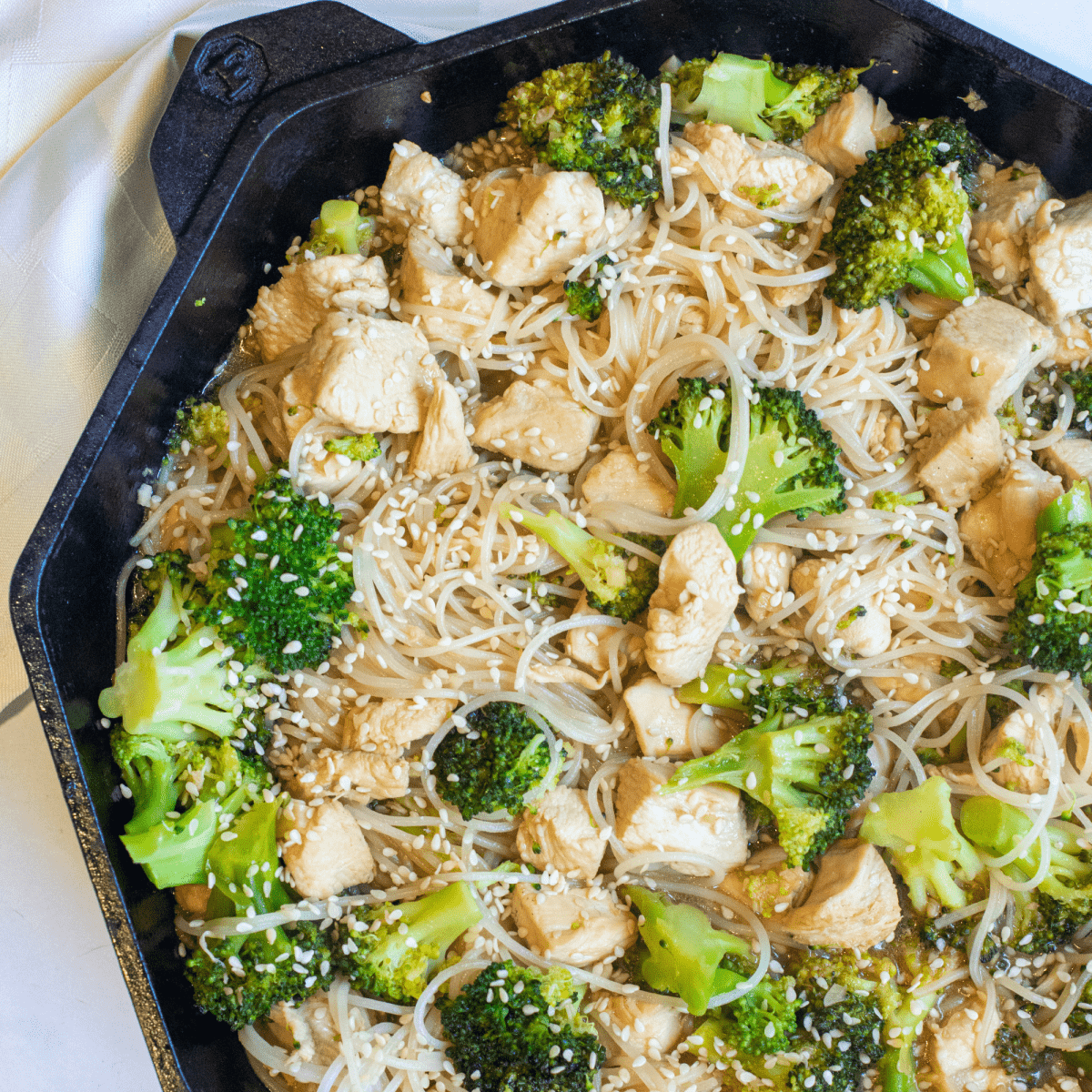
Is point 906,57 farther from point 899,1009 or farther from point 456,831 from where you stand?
point 899,1009

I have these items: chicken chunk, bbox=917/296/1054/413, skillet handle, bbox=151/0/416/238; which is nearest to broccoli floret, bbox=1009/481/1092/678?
chicken chunk, bbox=917/296/1054/413

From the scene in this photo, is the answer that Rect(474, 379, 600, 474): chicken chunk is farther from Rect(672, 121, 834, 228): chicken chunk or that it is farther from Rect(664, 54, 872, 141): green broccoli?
Rect(664, 54, 872, 141): green broccoli

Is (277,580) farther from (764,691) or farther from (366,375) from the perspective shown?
(764,691)

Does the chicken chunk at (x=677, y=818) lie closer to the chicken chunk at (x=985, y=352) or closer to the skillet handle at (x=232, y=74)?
the chicken chunk at (x=985, y=352)

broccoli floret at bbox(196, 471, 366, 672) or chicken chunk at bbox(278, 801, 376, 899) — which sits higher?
broccoli floret at bbox(196, 471, 366, 672)

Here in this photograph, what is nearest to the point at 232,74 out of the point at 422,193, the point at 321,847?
the point at 422,193

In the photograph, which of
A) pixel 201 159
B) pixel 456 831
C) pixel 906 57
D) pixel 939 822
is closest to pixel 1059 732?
pixel 939 822

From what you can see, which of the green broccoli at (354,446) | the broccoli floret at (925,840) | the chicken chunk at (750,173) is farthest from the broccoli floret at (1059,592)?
the green broccoli at (354,446)
